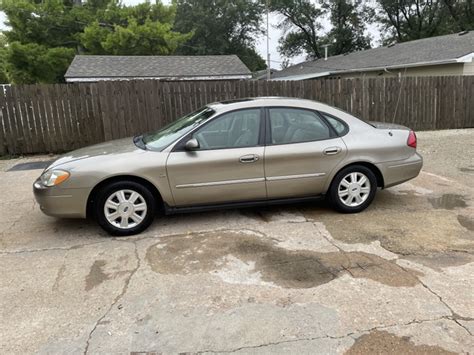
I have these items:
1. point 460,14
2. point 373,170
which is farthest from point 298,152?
point 460,14

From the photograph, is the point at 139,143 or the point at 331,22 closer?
the point at 139,143

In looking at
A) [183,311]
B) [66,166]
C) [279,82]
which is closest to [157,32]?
[279,82]

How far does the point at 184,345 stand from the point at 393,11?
123 feet

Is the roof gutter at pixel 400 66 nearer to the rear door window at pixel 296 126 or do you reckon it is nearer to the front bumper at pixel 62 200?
the rear door window at pixel 296 126

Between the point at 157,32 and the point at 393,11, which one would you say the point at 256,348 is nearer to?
the point at 157,32

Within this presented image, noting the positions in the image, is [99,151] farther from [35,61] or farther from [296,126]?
[35,61]

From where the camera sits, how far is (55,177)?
167 inches

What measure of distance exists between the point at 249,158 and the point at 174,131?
3.43 ft

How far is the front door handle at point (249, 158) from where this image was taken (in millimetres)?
4559

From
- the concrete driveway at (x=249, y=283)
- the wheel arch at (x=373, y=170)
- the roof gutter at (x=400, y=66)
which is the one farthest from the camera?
the roof gutter at (x=400, y=66)

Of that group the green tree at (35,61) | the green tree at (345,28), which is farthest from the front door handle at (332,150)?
the green tree at (345,28)

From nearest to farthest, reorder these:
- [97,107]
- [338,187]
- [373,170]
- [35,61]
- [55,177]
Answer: [55,177]
[338,187]
[373,170]
[97,107]
[35,61]

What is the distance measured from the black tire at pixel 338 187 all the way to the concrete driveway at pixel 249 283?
0.50 feet

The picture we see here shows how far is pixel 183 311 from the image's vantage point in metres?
3.00
